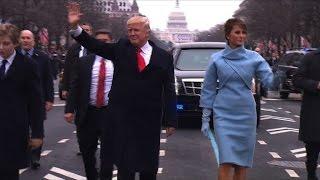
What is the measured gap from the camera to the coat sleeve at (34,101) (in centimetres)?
540

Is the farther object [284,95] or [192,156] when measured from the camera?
[284,95]

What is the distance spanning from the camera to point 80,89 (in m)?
7.46

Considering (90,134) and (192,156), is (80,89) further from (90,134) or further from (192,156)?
(192,156)

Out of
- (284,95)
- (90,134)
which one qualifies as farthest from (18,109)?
(284,95)

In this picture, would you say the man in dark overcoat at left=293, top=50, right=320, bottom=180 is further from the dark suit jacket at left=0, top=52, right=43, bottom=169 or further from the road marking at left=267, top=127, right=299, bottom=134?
the road marking at left=267, top=127, right=299, bottom=134

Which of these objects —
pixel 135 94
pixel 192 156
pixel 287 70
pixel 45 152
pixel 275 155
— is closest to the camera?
pixel 135 94

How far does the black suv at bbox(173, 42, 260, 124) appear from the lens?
14.0 metres

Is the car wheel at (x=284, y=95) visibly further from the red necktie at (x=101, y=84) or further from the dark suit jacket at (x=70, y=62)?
the red necktie at (x=101, y=84)

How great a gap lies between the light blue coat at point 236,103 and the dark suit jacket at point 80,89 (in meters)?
1.66

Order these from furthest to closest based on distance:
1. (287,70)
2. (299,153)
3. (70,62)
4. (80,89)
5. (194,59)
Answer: (287,70)
(194,59)
(299,153)
(70,62)
(80,89)

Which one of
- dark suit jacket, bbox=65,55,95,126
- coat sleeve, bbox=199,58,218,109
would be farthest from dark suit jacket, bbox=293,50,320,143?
Result: dark suit jacket, bbox=65,55,95,126

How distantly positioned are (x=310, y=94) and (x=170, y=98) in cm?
237

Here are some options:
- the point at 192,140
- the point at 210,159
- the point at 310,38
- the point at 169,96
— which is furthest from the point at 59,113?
the point at 310,38

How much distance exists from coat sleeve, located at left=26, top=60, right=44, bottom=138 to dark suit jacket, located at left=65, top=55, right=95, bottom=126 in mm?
1843
